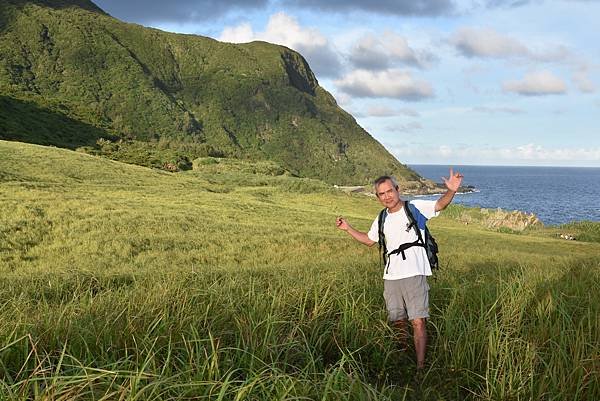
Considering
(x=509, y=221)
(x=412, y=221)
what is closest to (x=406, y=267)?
(x=412, y=221)

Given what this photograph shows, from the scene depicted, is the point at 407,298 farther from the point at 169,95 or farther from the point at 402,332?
the point at 169,95

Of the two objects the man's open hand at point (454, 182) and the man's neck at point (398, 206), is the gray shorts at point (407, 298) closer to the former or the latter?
the man's neck at point (398, 206)

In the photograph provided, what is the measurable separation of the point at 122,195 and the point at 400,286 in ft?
68.3

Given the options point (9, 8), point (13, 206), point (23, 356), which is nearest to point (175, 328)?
point (23, 356)

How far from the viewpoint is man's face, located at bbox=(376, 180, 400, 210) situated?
4.93 m

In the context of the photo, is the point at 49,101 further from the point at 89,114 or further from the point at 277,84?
the point at 277,84

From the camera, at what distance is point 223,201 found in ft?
85.6

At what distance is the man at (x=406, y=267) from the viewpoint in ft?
15.9

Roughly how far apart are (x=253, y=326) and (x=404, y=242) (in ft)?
5.46

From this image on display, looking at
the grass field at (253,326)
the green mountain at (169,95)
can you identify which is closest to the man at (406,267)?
the grass field at (253,326)

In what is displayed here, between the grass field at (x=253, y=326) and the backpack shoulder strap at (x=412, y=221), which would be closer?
the grass field at (x=253, y=326)

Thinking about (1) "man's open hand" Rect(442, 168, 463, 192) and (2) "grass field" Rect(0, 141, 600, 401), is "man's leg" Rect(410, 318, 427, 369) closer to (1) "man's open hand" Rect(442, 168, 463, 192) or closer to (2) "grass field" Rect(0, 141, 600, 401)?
(2) "grass field" Rect(0, 141, 600, 401)

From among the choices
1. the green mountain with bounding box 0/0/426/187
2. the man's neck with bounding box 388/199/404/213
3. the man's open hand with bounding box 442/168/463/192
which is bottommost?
the man's neck with bounding box 388/199/404/213

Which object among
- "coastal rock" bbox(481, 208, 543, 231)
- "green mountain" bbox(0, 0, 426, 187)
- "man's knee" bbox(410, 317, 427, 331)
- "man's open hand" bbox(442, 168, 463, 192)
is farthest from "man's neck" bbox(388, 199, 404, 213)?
"green mountain" bbox(0, 0, 426, 187)
